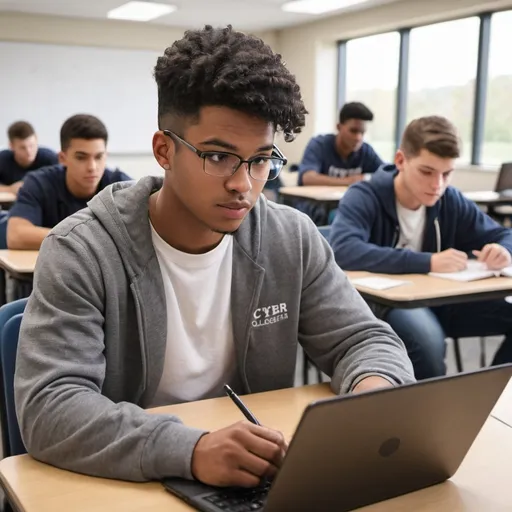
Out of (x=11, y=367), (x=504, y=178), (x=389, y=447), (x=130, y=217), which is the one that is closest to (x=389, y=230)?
(x=130, y=217)

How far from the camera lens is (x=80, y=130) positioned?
3.15 meters

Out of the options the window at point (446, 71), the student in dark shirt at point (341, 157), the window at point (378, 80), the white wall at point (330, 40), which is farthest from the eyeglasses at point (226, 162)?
the window at point (378, 80)

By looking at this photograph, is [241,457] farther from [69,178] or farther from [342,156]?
[342,156]

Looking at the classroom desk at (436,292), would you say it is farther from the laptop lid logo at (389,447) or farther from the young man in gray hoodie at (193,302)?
the laptop lid logo at (389,447)

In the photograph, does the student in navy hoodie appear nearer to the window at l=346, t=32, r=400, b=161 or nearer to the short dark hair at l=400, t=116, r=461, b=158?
the short dark hair at l=400, t=116, r=461, b=158

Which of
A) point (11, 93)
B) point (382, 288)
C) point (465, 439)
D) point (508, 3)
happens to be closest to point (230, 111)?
point (465, 439)

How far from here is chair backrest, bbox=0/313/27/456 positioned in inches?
50.0

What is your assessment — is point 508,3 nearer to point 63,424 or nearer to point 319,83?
point 319,83

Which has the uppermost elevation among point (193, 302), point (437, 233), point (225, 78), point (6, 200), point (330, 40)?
point (330, 40)

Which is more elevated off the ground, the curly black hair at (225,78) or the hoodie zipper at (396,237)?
the curly black hair at (225,78)

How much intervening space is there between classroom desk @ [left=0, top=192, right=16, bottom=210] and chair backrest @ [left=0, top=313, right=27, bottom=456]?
11.3 ft

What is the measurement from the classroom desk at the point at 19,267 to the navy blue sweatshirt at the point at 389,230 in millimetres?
1169

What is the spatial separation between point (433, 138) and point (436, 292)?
578 mm

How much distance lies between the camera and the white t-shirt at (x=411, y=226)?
106 inches
